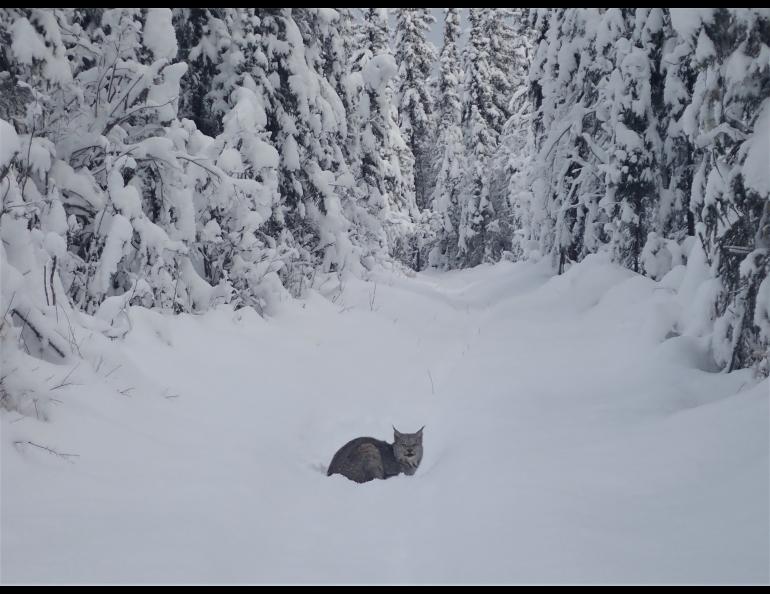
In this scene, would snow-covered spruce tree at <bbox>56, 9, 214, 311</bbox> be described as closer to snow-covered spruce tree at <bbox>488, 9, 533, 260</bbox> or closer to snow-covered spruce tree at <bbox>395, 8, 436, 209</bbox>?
snow-covered spruce tree at <bbox>488, 9, 533, 260</bbox>

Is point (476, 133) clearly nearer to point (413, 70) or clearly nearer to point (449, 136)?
point (449, 136)

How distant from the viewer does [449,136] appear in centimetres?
3581

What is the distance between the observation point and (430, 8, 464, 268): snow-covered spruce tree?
35.8m

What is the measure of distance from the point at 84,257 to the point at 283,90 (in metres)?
6.64

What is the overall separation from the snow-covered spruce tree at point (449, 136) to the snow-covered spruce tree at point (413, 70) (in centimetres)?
95

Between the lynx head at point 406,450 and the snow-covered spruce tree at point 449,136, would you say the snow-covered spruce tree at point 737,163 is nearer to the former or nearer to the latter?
the lynx head at point 406,450

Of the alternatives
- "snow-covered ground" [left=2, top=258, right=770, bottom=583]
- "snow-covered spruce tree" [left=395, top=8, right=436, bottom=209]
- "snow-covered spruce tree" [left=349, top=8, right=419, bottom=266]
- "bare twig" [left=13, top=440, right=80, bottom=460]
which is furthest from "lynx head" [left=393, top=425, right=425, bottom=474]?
"snow-covered spruce tree" [left=395, top=8, right=436, bottom=209]

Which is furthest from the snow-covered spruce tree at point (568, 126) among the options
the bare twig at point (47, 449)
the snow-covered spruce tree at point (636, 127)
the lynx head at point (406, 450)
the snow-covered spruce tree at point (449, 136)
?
the snow-covered spruce tree at point (449, 136)

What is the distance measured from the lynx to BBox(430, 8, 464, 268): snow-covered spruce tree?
31.2 metres

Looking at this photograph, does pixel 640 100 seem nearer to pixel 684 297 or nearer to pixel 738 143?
pixel 684 297

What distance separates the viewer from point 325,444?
20.7ft

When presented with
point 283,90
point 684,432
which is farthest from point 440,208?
point 684,432

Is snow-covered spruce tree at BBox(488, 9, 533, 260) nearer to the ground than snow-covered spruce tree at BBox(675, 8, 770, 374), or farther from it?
nearer to the ground

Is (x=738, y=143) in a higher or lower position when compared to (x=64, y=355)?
higher
